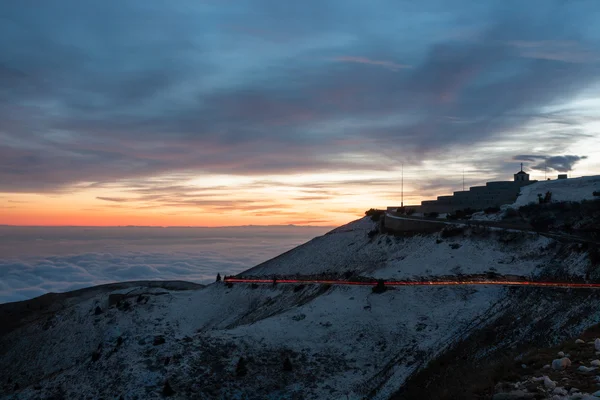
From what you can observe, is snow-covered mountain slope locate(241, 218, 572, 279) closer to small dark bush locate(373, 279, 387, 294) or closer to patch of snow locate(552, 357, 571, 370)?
small dark bush locate(373, 279, 387, 294)

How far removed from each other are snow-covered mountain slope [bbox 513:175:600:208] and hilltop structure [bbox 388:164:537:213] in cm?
261

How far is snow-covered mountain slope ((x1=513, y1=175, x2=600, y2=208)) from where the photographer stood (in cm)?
5719

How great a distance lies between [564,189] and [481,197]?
1128cm

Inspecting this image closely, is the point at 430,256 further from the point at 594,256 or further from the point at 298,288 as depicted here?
the point at 594,256

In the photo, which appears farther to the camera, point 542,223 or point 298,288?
point 542,223

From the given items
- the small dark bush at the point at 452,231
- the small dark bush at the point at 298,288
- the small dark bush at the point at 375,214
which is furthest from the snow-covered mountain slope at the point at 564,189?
the small dark bush at the point at 298,288

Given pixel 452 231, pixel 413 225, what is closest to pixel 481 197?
pixel 413 225

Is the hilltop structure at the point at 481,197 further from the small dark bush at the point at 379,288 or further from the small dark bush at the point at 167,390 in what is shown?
the small dark bush at the point at 167,390

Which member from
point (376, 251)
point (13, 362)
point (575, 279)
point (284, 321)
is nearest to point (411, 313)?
point (284, 321)

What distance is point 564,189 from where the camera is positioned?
61094 mm

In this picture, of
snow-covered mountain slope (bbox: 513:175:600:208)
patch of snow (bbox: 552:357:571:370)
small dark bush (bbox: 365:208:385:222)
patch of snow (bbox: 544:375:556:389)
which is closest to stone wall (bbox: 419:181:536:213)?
snow-covered mountain slope (bbox: 513:175:600:208)

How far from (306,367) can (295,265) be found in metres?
37.3

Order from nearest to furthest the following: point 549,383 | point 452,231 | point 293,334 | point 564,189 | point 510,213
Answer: point 549,383
point 293,334
point 452,231
point 510,213
point 564,189

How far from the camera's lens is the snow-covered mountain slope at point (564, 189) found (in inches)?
2251
